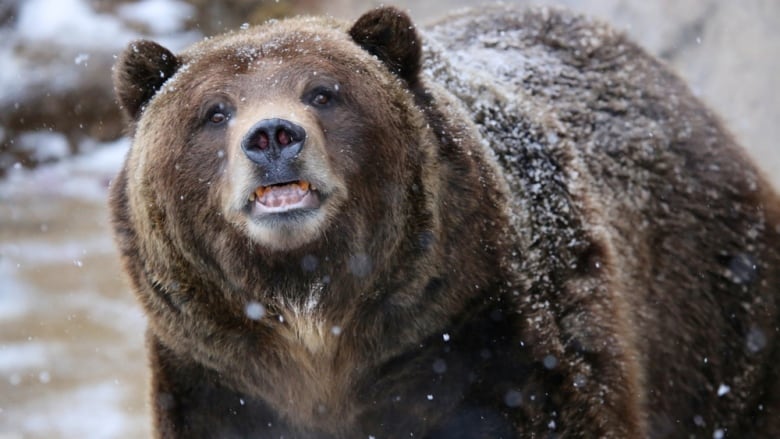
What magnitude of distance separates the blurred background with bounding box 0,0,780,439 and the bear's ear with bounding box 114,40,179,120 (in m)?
1.85

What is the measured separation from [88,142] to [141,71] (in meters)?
10.0

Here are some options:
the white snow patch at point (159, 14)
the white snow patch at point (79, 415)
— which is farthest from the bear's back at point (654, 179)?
the white snow patch at point (159, 14)

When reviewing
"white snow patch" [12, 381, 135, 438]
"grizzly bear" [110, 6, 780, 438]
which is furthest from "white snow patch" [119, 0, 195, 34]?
"grizzly bear" [110, 6, 780, 438]

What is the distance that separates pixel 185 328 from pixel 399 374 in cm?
79

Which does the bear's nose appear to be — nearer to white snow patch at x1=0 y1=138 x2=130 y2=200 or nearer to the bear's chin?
the bear's chin

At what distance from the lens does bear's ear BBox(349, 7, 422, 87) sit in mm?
4137

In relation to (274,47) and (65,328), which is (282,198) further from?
(65,328)

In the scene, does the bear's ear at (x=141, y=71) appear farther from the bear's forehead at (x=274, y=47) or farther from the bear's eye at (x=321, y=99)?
the bear's eye at (x=321, y=99)

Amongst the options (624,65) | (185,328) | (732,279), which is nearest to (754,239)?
(732,279)

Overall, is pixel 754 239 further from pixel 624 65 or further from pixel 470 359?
pixel 470 359

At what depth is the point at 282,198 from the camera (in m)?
3.64

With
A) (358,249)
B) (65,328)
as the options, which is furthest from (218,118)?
(65,328)

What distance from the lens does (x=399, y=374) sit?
13.5 ft

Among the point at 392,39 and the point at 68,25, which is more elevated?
the point at 392,39
